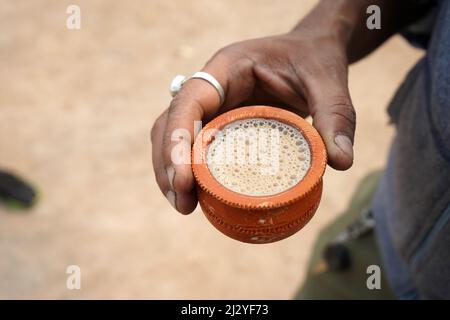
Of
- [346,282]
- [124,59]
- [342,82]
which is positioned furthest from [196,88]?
[124,59]

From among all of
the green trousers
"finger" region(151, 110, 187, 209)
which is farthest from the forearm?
the green trousers

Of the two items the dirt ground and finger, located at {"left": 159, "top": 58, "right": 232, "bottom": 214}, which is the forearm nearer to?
finger, located at {"left": 159, "top": 58, "right": 232, "bottom": 214}

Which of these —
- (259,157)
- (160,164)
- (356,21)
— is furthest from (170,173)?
(356,21)

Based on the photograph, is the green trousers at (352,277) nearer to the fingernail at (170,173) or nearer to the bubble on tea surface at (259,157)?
the bubble on tea surface at (259,157)

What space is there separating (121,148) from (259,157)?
2.43 meters

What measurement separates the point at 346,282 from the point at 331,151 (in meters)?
0.88

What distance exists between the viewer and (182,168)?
1.36 metres

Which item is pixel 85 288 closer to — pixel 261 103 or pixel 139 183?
pixel 139 183

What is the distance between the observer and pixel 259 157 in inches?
56.5

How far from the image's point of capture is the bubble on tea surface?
4.48ft

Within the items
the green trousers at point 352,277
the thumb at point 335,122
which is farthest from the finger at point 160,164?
the green trousers at point 352,277

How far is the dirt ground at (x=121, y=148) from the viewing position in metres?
3.22

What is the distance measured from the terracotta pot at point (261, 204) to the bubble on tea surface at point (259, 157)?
0.03 metres

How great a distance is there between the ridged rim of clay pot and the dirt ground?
1.86 meters
